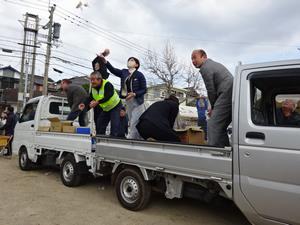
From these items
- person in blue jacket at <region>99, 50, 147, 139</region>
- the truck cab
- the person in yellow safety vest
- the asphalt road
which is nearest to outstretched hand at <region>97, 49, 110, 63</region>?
the person in yellow safety vest

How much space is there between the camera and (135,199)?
516 cm

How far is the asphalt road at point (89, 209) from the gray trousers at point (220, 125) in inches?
44.5

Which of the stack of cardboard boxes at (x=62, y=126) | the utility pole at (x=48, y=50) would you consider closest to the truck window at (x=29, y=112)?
the stack of cardboard boxes at (x=62, y=126)

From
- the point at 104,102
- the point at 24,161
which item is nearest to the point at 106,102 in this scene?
the point at 104,102

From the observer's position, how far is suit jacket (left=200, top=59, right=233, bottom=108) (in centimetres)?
439

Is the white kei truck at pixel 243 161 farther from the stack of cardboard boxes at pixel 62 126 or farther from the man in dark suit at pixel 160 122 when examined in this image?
the stack of cardboard boxes at pixel 62 126

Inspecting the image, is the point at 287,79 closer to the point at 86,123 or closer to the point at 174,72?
the point at 86,123

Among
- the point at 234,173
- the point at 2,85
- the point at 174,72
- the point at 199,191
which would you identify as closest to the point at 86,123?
the point at 199,191

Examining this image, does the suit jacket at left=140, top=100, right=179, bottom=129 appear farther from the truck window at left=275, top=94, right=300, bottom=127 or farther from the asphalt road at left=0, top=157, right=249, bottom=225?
the truck window at left=275, top=94, right=300, bottom=127

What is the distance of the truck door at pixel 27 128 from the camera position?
8.54m

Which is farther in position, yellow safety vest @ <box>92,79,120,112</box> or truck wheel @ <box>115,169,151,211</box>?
yellow safety vest @ <box>92,79,120,112</box>

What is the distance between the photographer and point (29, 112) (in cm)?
897

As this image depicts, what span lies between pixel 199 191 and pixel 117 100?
2.86 meters

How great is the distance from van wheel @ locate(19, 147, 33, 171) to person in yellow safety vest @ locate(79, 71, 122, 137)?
10.9ft
